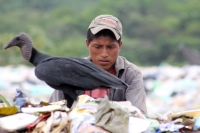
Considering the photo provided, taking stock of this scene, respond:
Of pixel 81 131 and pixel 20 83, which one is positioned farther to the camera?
pixel 20 83

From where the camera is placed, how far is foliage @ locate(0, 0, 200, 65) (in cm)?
3812

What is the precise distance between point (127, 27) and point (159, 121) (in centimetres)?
3902

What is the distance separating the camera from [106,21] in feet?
13.5

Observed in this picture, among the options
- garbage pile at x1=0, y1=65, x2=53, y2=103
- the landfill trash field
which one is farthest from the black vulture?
garbage pile at x1=0, y1=65, x2=53, y2=103

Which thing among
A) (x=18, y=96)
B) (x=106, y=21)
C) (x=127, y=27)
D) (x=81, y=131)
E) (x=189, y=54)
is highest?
(x=127, y=27)

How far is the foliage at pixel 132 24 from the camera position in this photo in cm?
3812

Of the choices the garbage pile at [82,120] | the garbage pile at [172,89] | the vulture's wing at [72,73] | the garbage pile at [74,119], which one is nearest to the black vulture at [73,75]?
the vulture's wing at [72,73]

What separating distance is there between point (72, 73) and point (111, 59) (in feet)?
1.85

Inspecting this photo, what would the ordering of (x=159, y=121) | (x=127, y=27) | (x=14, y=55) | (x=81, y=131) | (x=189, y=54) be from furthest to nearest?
(x=127, y=27) < (x=14, y=55) < (x=189, y=54) < (x=159, y=121) < (x=81, y=131)

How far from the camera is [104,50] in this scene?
416 centimetres

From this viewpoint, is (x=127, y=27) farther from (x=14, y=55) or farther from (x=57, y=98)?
(x=57, y=98)

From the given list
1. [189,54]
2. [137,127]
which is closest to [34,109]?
[137,127]

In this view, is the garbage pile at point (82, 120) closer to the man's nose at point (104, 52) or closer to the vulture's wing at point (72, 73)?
the vulture's wing at point (72, 73)

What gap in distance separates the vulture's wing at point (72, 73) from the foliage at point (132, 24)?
29.2 meters
